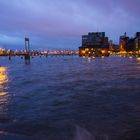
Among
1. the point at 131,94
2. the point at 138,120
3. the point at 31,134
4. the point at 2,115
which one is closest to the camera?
the point at 31,134

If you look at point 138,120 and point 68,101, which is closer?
point 138,120

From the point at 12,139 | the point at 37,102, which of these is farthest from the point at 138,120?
the point at 37,102

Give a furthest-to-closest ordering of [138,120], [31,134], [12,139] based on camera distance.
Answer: [138,120] → [31,134] → [12,139]

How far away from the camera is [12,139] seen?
1264 centimetres

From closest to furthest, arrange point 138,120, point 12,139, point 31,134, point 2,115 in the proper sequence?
point 12,139, point 31,134, point 138,120, point 2,115

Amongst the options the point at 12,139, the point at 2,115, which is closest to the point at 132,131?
the point at 12,139

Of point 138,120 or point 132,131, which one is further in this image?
point 138,120

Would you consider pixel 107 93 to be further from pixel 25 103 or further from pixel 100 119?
pixel 100 119

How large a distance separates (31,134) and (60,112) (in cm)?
564

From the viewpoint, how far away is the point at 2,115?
2025 centimetres

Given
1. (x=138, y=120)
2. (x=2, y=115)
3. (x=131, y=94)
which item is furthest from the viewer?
(x=131, y=94)

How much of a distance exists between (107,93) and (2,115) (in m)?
11.4

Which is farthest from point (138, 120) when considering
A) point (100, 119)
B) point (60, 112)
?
point (60, 112)

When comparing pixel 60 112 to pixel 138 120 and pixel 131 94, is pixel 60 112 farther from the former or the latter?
pixel 131 94
